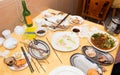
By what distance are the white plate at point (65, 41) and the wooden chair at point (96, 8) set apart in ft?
3.31

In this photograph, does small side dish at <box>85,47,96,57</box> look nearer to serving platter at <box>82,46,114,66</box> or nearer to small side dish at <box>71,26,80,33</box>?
serving platter at <box>82,46,114,66</box>

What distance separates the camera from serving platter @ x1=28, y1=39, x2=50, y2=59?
110 centimetres

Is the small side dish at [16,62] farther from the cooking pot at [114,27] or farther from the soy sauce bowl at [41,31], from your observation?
the cooking pot at [114,27]

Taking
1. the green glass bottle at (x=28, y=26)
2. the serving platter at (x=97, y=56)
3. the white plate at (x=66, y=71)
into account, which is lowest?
the white plate at (x=66, y=71)

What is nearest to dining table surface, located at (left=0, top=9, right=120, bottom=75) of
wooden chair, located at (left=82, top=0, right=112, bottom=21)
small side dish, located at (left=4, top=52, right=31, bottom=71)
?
small side dish, located at (left=4, top=52, right=31, bottom=71)

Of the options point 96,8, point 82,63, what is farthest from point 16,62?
point 96,8

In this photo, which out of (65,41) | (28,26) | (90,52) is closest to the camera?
(90,52)

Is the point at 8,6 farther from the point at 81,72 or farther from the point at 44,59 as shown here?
the point at 81,72

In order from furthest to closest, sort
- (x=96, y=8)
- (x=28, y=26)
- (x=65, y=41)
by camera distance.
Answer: (x=96, y=8), (x=28, y=26), (x=65, y=41)

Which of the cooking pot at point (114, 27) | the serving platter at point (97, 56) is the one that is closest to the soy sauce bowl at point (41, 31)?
the serving platter at point (97, 56)

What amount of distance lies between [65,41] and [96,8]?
1.13 metres

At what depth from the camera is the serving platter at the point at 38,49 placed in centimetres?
110

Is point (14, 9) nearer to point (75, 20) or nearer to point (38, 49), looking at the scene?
point (38, 49)

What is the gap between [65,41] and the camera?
1.23 metres
